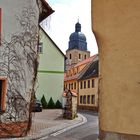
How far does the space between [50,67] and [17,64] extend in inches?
1018

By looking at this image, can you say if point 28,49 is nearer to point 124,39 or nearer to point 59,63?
point 124,39

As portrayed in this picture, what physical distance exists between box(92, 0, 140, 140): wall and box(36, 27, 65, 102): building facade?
122 ft

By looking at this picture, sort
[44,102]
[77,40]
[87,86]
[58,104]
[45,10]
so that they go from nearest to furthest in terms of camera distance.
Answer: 1. [45,10]
2. [44,102]
3. [58,104]
4. [87,86]
5. [77,40]

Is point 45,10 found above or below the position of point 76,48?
below

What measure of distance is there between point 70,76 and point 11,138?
196ft

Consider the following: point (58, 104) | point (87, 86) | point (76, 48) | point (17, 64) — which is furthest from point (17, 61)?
point (76, 48)

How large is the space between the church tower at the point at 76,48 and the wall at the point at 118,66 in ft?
340

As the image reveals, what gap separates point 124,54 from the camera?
11.1ft

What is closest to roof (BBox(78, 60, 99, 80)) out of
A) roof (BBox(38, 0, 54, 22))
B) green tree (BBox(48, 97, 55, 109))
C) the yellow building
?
the yellow building

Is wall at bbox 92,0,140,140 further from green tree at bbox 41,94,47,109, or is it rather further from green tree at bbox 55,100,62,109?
green tree at bbox 55,100,62,109

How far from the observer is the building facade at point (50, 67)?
134 feet

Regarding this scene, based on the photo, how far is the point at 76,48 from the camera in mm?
109625

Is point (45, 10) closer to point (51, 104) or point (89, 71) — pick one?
point (51, 104)

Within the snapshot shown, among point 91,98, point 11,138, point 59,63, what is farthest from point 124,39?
point 91,98
